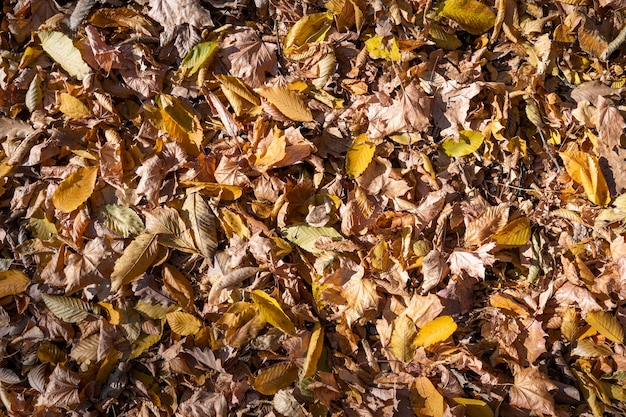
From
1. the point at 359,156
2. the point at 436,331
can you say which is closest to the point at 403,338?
the point at 436,331

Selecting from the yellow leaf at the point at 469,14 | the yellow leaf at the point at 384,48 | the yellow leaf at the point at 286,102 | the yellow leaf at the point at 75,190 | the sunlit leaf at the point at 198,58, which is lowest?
the yellow leaf at the point at 75,190

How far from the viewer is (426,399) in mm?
1550

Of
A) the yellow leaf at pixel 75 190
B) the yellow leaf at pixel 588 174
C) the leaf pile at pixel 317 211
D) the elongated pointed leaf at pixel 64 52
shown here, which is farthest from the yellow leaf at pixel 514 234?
the elongated pointed leaf at pixel 64 52

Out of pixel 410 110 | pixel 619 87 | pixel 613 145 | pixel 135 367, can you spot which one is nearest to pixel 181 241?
pixel 135 367

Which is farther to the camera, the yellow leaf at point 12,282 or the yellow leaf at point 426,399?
the yellow leaf at point 12,282

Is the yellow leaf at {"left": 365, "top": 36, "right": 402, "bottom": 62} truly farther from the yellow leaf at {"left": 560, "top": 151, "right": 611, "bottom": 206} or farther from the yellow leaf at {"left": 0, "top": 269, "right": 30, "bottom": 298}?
the yellow leaf at {"left": 0, "top": 269, "right": 30, "bottom": 298}

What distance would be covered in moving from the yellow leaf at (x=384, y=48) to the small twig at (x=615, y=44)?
67 centimetres

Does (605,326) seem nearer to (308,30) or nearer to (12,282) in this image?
(308,30)

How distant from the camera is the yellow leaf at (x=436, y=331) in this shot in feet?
5.06

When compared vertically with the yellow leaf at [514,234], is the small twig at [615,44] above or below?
above

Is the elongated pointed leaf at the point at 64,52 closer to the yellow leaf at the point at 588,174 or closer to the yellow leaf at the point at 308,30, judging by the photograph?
the yellow leaf at the point at 308,30

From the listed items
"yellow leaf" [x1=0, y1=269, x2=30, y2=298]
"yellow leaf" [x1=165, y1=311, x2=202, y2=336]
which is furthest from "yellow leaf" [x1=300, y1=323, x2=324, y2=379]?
"yellow leaf" [x1=0, y1=269, x2=30, y2=298]

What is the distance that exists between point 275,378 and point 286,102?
873 millimetres

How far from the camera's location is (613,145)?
5.24 feet
